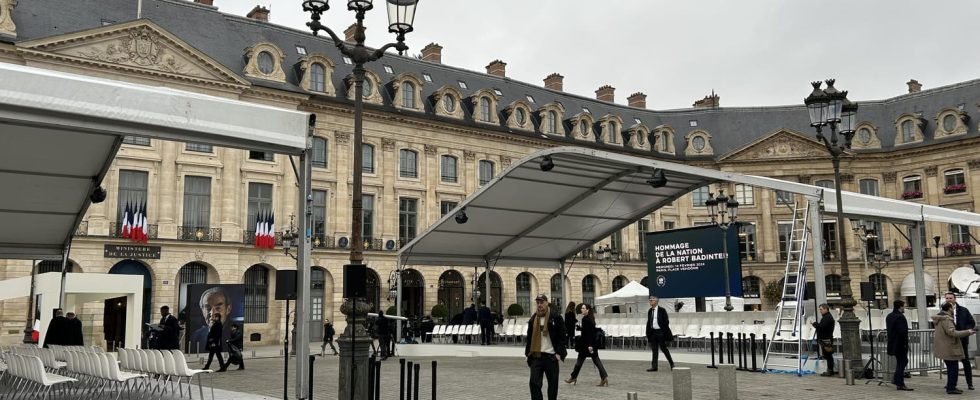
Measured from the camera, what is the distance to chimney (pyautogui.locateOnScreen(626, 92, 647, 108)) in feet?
187

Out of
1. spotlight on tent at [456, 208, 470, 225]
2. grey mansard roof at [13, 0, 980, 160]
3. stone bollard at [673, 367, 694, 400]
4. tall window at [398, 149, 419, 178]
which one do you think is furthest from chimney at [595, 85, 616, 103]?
stone bollard at [673, 367, 694, 400]

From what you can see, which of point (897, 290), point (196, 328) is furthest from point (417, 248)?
point (897, 290)

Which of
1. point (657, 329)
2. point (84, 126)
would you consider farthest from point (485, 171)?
point (84, 126)

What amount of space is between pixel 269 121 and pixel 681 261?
17241mm

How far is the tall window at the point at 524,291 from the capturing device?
4488 cm

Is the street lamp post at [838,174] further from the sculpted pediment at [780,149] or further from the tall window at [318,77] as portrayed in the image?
the sculpted pediment at [780,149]

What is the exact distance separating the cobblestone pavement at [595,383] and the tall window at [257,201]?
18.4 m

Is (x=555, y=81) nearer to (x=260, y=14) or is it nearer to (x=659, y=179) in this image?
(x=260, y=14)

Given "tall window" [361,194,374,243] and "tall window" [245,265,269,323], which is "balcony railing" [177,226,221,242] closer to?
"tall window" [245,265,269,323]

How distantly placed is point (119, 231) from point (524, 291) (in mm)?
Answer: 21474

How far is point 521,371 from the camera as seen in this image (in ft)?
55.3

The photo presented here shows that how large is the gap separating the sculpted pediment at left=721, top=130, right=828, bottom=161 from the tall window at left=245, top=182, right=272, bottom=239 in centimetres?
2875

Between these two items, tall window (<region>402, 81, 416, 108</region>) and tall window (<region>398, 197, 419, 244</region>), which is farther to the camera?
tall window (<region>402, 81, 416, 108</region>)

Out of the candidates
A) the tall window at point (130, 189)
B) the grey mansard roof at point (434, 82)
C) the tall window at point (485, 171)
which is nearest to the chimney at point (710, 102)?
the grey mansard roof at point (434, 82)
